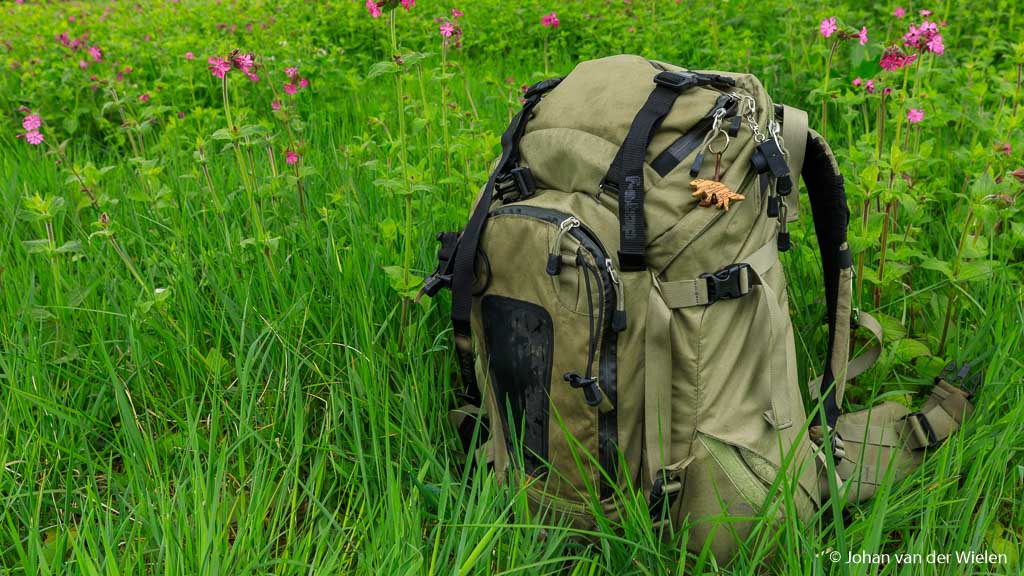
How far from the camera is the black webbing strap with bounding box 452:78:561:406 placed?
172cm

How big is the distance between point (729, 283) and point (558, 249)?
1.15 feet

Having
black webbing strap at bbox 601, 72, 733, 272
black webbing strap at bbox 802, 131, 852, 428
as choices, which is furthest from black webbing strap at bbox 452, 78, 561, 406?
black webbing strap at bbox 802, 131, 852, 428

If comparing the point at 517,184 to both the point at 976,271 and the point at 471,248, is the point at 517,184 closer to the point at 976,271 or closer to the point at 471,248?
the point at 471,248

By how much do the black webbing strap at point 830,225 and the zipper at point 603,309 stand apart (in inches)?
21.9

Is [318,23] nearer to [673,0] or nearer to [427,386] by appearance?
[673,0]

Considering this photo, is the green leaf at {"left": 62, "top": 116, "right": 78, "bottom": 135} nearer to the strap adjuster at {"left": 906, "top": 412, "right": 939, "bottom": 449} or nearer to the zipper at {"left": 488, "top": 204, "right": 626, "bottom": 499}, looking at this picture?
the zipper at {"left": 488, "top": 204, "right": 626, "bottom": 499}

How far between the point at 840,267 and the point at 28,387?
200 centimetres

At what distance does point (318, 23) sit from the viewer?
6125 millimetres

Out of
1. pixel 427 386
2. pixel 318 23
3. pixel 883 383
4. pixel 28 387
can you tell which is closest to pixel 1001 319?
pixel 883 383

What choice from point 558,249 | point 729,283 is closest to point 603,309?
point 558,249

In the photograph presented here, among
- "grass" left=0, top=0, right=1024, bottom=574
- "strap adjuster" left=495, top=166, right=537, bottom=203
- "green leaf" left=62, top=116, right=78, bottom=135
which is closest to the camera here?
"grass" left=0, top=0, right=1024, bottom=574

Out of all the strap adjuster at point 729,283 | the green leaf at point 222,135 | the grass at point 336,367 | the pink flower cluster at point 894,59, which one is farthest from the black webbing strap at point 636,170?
the green leaf at point 222,135

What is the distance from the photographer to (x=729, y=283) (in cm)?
153

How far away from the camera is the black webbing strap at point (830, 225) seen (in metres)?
1.81
